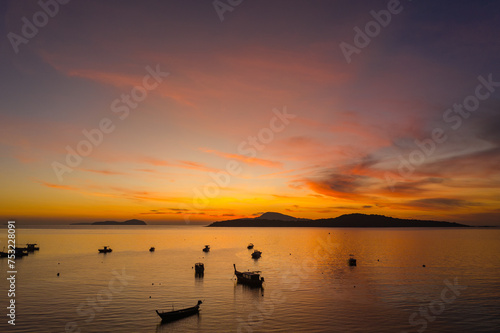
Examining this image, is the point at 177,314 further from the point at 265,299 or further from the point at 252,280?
the point at 252,280

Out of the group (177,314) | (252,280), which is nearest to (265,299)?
(252,280)

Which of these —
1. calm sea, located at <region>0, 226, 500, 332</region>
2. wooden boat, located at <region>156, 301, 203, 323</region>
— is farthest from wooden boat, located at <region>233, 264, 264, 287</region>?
wooden boat, located at <region>156, 301, 203, 323</region>

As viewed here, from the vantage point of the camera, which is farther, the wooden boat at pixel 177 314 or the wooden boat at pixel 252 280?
the wooden boat at pixel 252 280

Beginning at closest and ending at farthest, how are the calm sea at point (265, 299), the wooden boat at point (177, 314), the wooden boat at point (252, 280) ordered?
1. the calm sea at point (265, 299)
2. the wooden boat at point (177, 314)
3. the wooden boat at point (252, 280)

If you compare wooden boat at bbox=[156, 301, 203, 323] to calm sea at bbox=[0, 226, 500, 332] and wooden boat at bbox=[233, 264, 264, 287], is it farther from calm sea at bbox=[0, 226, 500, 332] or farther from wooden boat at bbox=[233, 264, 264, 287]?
wooden boat at bbox=[233, 264, 264, 287]

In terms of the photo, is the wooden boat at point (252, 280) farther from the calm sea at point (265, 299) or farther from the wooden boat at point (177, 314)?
the wooden boat at point (177, 314)

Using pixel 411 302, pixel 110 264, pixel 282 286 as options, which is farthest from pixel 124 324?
pixel 110 264

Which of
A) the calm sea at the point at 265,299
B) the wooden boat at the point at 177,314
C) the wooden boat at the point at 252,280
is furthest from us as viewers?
the wooden boat at the point at 252,280

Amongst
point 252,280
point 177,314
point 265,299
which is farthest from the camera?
point 252,280

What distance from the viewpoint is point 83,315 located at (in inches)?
1946

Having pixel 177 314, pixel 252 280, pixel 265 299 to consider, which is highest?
pixel 177 314

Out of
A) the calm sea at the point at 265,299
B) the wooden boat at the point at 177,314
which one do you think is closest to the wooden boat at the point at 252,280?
the calm sea at the point at 265,299

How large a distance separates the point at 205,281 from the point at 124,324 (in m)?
33.1

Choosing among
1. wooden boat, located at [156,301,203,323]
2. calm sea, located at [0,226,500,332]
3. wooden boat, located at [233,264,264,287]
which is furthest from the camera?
wooden boat, located at [233,264,264,287]
